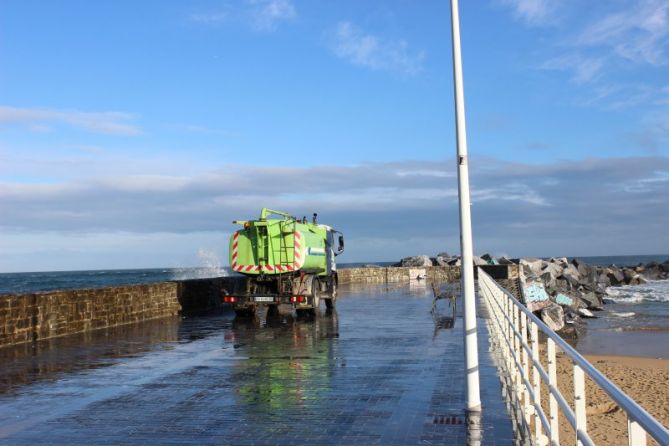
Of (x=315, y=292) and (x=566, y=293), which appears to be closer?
(x=315, y=292)

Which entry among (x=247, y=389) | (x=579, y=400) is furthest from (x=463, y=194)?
(x=579, y=400)

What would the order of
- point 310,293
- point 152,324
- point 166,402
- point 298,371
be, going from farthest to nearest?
point 310,293 → point 152,324 → point 298,371 → point 166,402

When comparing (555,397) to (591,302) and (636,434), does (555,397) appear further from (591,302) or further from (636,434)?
(591,302)

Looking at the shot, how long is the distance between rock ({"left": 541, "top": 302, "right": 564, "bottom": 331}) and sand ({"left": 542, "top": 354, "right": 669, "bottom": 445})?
4.57 meters

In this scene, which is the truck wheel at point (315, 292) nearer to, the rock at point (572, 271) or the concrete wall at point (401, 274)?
the concrete wall at point (401, 274)

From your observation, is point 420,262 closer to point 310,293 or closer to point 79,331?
point 310,293

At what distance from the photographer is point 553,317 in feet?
76.8

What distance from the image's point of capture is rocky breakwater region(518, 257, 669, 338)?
2364cm

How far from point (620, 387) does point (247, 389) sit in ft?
23.5

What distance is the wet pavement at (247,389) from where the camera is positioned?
23.8ft

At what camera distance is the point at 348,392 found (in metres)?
9.27

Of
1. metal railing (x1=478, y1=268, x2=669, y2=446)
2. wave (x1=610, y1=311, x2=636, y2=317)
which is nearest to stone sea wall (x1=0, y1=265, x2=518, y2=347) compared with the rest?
metal railing (x1=478, y1=268, x2=669, y2=446)

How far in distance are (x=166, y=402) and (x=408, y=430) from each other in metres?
3.27

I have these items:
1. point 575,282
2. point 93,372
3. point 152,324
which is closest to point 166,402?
point 93,372
